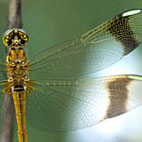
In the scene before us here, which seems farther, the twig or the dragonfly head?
the dragonfly head

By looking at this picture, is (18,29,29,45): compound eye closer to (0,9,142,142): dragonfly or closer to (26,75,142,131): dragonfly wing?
(0,9,142,142): dragonfly

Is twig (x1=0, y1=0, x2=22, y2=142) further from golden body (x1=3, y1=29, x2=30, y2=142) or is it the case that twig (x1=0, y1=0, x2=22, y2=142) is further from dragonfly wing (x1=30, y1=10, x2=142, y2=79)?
dragonfly wing (x1=30, y1=10, x2=142, y2=79)

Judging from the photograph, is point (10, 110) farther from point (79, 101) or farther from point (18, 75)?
point (79, 101)

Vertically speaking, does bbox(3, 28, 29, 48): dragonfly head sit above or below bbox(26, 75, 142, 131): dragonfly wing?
above

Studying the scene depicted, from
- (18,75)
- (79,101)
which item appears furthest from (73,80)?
(18,75)

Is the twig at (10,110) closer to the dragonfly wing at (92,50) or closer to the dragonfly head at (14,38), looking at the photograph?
the dragonfly head at (14,38)

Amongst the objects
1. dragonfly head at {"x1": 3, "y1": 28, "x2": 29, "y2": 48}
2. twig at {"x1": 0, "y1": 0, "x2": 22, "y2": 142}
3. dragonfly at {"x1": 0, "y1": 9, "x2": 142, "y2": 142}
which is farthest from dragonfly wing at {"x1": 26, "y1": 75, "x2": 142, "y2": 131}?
dragonfly head at {"x1": 3, "y1": 28, "x2": 29, "y2": 48}
